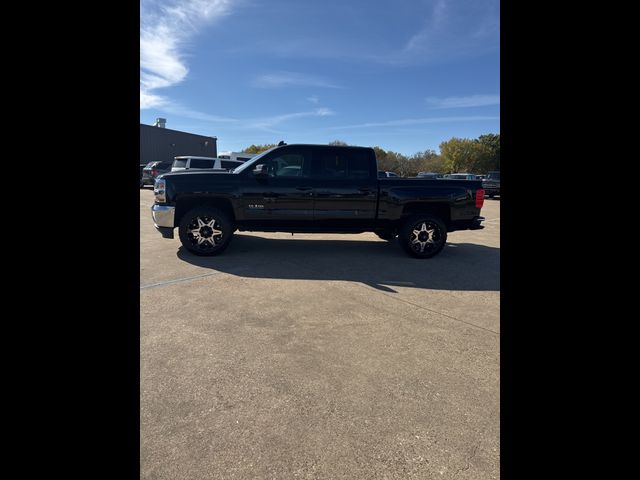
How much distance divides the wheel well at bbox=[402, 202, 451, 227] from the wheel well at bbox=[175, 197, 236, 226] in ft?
10.8

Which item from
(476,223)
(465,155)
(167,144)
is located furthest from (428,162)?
(476,223)

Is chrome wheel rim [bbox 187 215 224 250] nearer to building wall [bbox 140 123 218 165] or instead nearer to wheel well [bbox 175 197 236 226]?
wheel well [bbox 175 197 236 226]

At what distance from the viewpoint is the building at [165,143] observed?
45875mm

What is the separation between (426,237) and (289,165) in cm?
296

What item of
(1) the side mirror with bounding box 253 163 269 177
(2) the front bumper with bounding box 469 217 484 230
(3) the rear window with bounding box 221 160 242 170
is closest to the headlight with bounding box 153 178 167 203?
(1) the side mirror with bounding box 253 163 269 177

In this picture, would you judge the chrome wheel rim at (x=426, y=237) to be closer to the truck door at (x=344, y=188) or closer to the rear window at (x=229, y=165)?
the truck door at (x=344, y=188)

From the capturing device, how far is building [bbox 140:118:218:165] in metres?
45.9

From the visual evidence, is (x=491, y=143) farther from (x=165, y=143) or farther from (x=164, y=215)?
(x=164, y=215)

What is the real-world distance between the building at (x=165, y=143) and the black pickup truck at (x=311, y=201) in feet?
139
